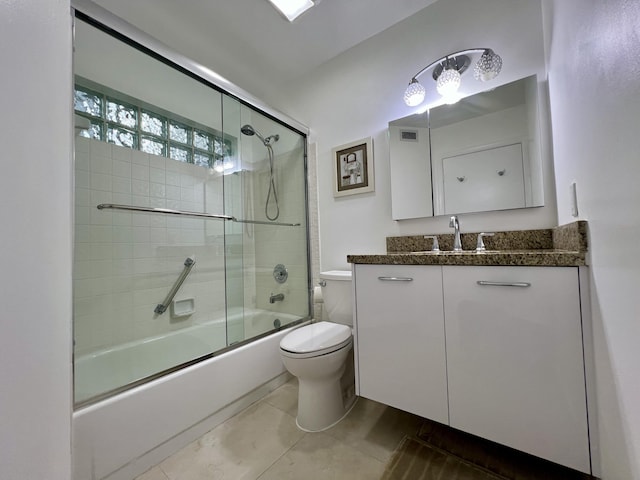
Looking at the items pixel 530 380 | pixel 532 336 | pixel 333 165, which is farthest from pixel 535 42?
pixel 530 380

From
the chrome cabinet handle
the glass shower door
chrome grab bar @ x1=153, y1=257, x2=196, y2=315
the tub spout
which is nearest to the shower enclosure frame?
the glass shower door

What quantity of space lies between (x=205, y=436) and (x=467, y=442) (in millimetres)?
1211

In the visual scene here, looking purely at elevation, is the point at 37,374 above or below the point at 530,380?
above

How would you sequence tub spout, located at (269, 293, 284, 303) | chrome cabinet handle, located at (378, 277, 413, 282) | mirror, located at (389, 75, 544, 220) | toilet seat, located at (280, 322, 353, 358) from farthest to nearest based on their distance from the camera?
tub spout, located at (269, 293, 284, 303) → mirror, located at (389, 75, 544, 220) → toilet seat, located at (280, 322, 353, 358) → chrome cabinet handle, located at (378, 277, 413, 282)

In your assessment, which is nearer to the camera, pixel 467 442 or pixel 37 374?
pixel 37 374

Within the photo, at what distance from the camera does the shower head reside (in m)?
1.84

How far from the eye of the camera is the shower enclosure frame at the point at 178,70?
3.35 ft

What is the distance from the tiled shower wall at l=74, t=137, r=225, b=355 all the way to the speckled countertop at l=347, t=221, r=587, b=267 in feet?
3.97

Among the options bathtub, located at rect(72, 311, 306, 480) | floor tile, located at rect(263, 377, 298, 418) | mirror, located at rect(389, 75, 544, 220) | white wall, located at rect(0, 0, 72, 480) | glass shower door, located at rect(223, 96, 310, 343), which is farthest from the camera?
glass shower door, located at rect(223, 96, 310, 343)

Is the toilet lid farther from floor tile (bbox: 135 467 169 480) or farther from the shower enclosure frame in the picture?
floor tile (bbox: 135 467 169 480)

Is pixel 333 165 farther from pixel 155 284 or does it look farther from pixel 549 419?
pixel 549 419

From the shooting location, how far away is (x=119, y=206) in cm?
149

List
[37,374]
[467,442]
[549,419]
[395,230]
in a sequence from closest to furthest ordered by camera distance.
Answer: [37,374] → [549,419] → [467,442] → [395,230]

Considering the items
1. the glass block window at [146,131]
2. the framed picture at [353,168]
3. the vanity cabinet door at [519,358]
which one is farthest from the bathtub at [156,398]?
the glass block window at [146,131]
